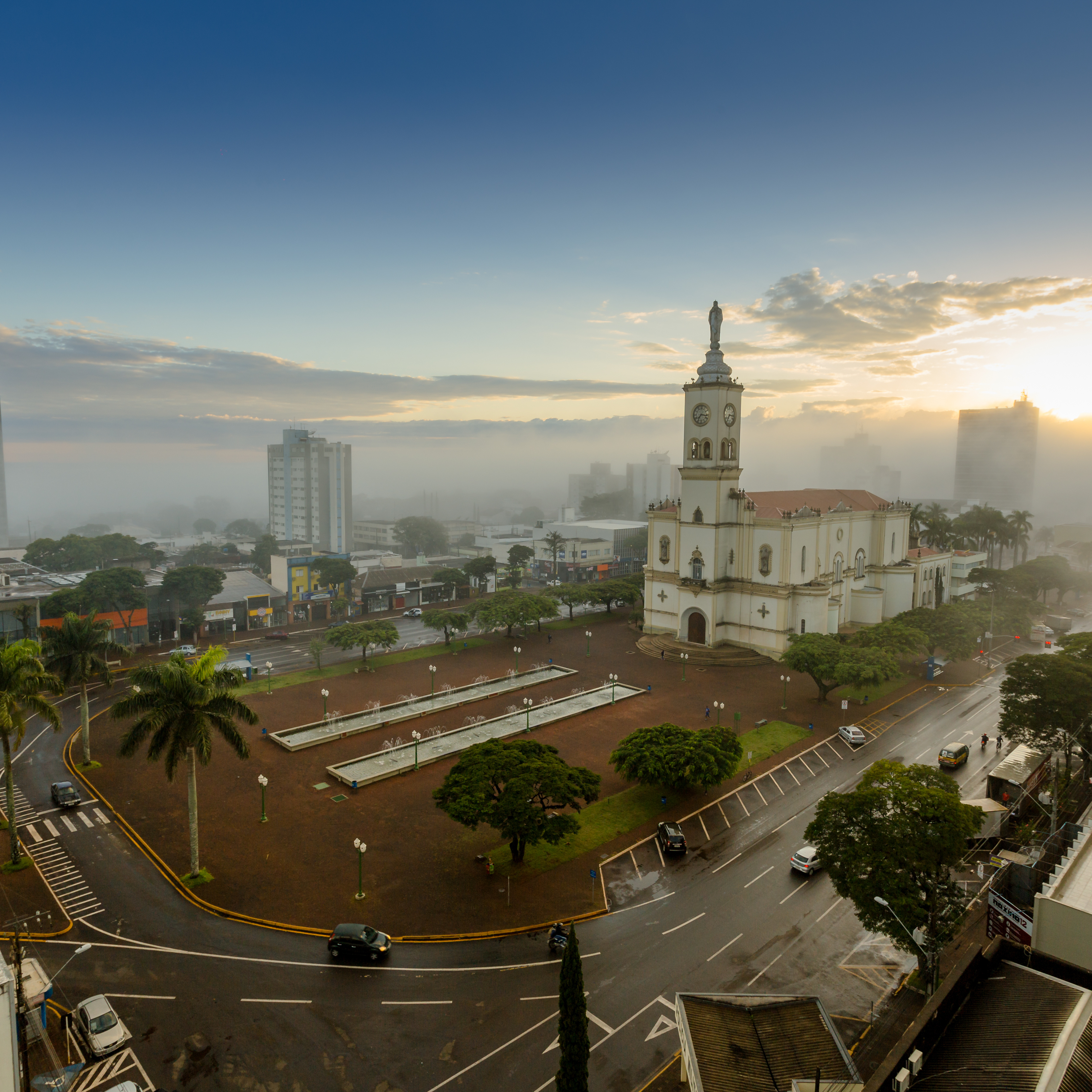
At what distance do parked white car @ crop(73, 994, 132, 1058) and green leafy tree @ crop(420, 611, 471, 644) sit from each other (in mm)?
45114

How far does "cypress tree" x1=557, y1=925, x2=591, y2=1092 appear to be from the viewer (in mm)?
16984

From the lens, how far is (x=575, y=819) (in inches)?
1168

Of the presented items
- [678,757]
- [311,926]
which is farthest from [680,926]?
[311,926]

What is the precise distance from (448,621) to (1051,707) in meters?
46.4

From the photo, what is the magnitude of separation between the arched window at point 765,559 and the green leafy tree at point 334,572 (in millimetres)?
48255

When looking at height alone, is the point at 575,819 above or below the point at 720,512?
below

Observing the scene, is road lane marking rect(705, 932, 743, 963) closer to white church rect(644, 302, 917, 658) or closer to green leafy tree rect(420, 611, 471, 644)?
white church rect(644, 302, 917, 658)

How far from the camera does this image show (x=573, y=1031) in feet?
56.1

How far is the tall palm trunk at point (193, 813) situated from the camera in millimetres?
28531

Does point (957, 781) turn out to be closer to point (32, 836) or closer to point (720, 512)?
point (720, 512)

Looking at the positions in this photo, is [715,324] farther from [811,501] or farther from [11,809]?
[11,809]

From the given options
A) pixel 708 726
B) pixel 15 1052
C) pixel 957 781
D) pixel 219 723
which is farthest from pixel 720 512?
pixel 15 1052

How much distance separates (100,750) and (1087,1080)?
1816 inches

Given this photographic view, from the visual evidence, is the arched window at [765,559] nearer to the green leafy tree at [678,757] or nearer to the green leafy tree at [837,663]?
the green leafy tree at [837,663]
